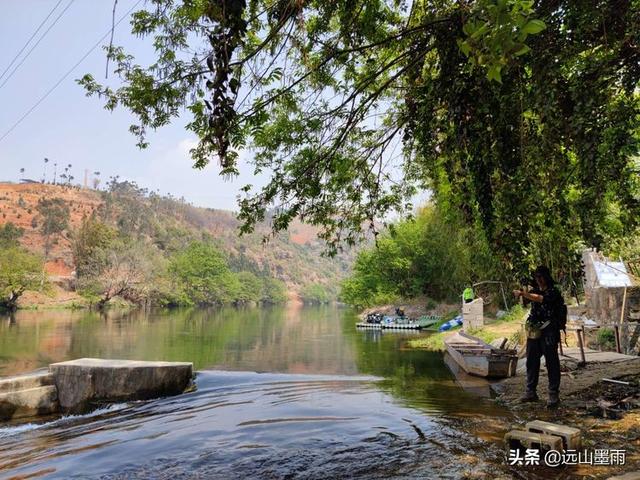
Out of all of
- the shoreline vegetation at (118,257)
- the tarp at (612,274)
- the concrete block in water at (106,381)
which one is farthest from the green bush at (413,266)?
the concrete block in water at (106,381)

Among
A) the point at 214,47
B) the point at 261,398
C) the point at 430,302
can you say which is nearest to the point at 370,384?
the point at 261,398

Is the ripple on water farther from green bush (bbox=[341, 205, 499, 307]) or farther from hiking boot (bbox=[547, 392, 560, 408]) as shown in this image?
green bush (bbox=[341, 205, 499, 307])

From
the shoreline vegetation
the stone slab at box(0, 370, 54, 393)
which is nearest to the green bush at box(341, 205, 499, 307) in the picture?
the shoreline vegetation

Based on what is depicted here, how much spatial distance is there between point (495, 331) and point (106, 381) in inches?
688

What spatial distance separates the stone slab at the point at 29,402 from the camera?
10.3m

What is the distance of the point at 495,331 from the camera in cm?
2336

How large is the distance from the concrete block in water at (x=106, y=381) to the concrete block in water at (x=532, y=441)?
884cm

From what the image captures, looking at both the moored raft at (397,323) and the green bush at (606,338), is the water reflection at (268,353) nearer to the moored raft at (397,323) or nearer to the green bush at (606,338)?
the moored raft at (397,323)

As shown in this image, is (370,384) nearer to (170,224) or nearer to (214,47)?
(214,47)

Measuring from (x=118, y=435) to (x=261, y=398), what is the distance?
13.1 ft

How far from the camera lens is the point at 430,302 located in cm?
4912

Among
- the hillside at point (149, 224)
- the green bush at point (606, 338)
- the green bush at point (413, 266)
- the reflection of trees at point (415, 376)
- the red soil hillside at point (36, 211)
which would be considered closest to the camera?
the reflection of trees at point (415, 376)

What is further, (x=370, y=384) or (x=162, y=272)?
(x=162, y=272)

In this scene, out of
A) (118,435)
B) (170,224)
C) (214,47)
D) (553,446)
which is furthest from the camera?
(170,224)
